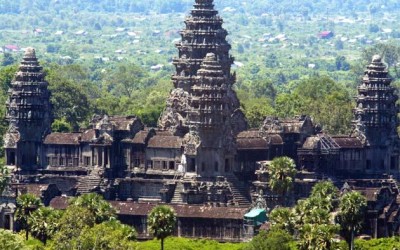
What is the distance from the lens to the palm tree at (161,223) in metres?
145

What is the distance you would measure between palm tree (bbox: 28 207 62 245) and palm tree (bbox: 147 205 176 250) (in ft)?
20.0

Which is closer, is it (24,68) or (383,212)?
(383,212)

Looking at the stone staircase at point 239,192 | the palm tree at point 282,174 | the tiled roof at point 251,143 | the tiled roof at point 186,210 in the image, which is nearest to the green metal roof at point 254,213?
the tiled roof at point 186,210

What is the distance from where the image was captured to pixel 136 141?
6727 inches

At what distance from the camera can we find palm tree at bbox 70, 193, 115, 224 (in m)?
146

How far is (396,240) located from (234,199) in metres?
17.0

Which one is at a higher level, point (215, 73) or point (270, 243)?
point (215, 73)

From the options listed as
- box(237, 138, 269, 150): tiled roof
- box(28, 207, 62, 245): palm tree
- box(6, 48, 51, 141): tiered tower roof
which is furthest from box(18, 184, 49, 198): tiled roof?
box(28, 207, 62, 245): palm tree

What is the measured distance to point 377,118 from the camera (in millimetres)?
172625

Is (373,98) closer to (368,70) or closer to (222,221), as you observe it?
(368,70)

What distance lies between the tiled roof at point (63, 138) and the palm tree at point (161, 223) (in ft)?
99.2

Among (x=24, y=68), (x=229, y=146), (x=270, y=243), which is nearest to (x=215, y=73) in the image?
(x=229, y=146)

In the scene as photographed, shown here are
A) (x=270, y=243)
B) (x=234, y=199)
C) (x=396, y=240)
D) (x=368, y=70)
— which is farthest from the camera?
(x=368, y=70)

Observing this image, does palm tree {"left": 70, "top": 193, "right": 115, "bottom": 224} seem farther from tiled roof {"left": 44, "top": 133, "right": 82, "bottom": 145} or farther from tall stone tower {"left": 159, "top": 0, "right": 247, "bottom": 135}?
tall stone tower {"left": 159, "top": 0, "right": 247, "bottom": 135}
